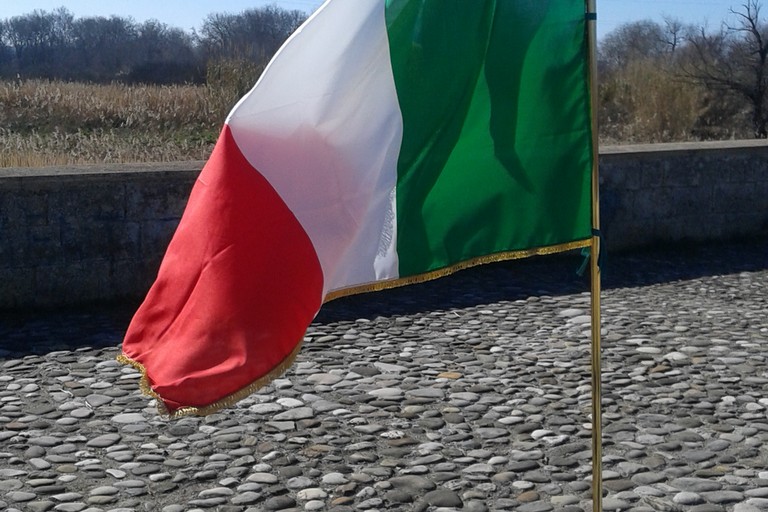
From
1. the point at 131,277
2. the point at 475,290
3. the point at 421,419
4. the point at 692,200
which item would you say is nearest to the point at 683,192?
the point at 692,200

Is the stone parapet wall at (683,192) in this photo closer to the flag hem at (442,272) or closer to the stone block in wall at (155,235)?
the stone block in wall at (155,235)

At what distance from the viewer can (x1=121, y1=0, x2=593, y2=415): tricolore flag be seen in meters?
3.17

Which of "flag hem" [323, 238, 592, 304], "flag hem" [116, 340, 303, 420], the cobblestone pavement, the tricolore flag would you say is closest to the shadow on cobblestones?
the cobblestone pavement

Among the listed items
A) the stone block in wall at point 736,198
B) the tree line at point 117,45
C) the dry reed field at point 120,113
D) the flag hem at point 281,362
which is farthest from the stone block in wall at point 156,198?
the tree line at point 117,45

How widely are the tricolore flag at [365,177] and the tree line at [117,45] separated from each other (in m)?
35.2

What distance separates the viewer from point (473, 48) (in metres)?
3.43

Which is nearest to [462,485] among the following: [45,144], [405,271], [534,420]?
[534,420]

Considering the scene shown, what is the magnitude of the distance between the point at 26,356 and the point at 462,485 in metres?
3.40

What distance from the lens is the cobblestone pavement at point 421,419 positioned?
179 inches

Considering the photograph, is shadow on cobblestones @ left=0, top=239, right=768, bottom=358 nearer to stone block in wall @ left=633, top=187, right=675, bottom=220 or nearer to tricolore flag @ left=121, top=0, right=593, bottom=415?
stone block in wall @ left=633, top=187, right=675, bottom=220

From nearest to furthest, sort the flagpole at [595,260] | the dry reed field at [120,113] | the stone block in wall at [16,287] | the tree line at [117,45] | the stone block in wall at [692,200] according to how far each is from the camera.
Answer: the flagpole at [595,260] < the stone block in wall at [16,287] < the stone block in wall at [692,200] < the dry reed field at [120,113] < the tree line at [117,45]

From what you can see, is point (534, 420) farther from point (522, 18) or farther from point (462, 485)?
point (522, 18)

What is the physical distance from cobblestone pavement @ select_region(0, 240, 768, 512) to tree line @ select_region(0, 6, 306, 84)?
1239 inches

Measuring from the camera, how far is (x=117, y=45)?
5709cm
